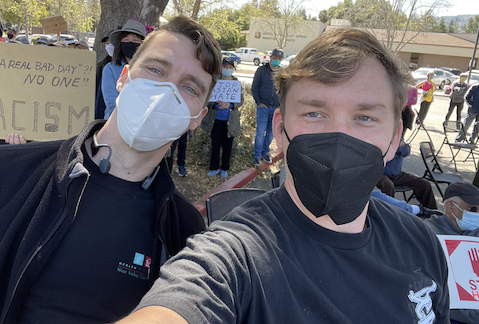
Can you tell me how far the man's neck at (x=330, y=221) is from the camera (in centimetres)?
131

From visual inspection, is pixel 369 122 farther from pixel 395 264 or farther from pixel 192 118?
pixel 192 118

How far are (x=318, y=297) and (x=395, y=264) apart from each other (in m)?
0.41

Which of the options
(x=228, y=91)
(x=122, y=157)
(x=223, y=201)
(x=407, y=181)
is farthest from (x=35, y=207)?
(x=407, y=181)

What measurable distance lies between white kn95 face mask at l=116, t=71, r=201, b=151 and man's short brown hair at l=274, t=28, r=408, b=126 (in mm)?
653

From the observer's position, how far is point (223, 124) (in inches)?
228

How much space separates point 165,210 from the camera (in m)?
1.64

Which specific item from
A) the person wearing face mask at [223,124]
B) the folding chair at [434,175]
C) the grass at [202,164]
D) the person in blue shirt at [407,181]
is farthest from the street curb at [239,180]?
the folding chair at [434,175]

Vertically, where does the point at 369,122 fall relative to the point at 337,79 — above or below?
below

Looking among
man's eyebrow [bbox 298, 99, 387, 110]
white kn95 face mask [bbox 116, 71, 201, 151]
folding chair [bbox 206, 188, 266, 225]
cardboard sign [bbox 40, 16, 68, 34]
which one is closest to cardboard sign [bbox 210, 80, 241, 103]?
cardboard sign [bbox 40, 16, 68, 34]

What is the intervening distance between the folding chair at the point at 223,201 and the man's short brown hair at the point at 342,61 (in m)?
1.08

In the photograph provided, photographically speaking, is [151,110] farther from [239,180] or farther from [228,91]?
[239,180]

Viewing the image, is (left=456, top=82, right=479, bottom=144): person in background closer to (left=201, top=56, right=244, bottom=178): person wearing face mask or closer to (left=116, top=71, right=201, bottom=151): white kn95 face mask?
(left=201, top=56, right=244, bottom=178): person wearing face mask

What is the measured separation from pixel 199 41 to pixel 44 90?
153 centimetres

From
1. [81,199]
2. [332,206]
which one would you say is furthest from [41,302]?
[332,206]
